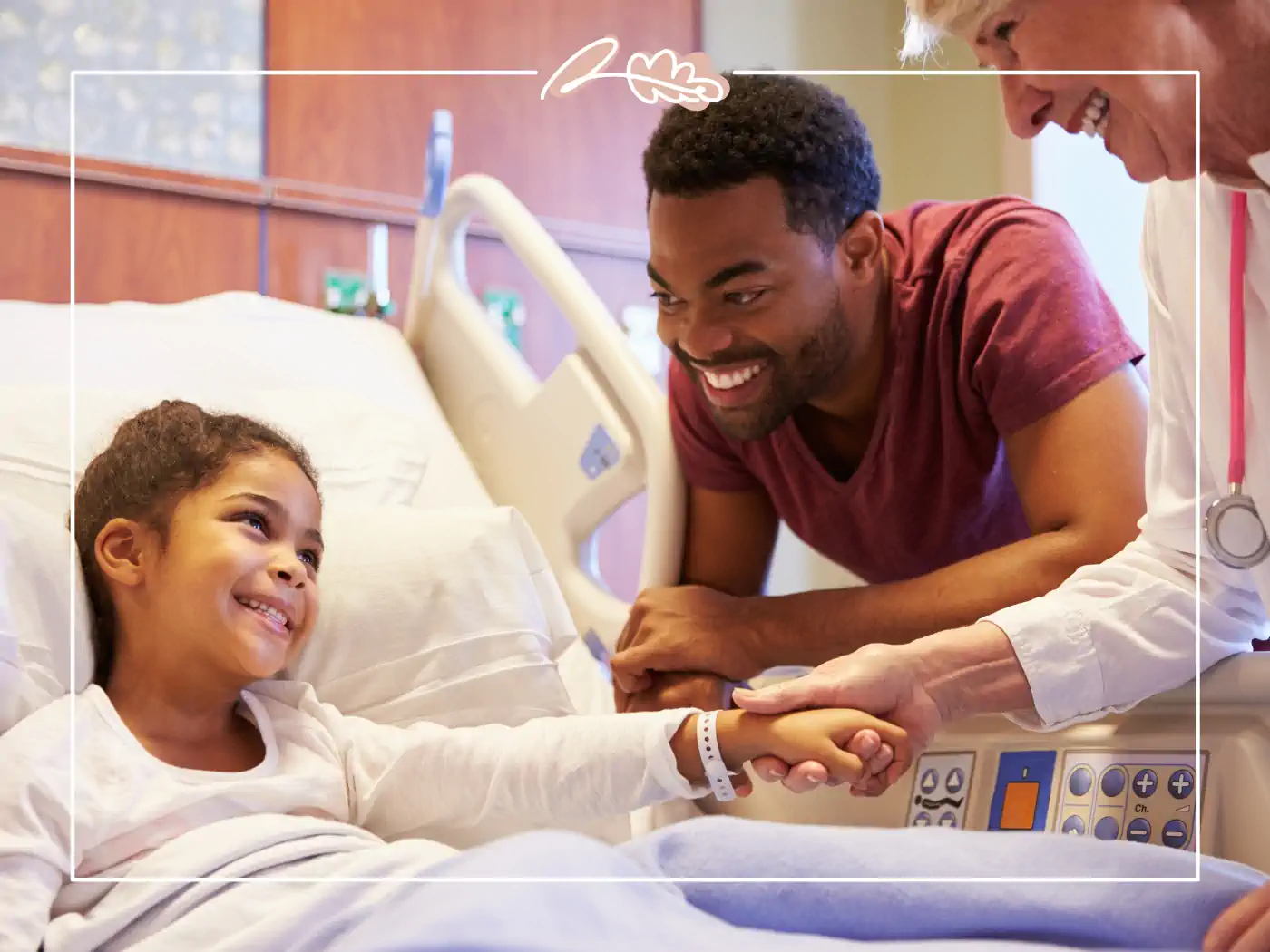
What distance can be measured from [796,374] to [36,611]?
515mm

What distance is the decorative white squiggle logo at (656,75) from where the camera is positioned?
879 millimetres

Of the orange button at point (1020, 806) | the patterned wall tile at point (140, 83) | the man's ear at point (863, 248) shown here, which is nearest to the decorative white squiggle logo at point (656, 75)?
the man's ear at point (863, 248)

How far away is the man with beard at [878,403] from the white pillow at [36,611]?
0.37 meters

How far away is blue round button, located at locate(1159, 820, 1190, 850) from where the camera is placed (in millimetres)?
866

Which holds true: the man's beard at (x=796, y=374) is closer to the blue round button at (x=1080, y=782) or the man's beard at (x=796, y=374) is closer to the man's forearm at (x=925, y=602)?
the man's forearm at (x=925, y=602)

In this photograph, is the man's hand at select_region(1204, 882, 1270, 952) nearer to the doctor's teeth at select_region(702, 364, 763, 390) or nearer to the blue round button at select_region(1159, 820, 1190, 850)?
the blue round button at select_region(1159, 820, 1190, 850)

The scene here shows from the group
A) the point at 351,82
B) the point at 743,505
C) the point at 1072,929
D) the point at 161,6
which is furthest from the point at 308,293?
the point at 1072,929

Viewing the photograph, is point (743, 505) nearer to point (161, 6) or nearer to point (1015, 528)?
point (1015, 528)

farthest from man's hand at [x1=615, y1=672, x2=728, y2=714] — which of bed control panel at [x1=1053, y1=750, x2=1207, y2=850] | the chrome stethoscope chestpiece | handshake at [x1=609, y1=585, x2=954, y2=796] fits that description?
the chrome stethoscope chestpiece

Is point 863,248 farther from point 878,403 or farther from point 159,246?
point 159,246

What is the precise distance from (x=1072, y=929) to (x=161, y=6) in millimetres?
940

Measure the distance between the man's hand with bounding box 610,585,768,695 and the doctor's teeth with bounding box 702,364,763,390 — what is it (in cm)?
17

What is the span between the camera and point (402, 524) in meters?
0.96

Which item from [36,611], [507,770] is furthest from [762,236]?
[36,611]
